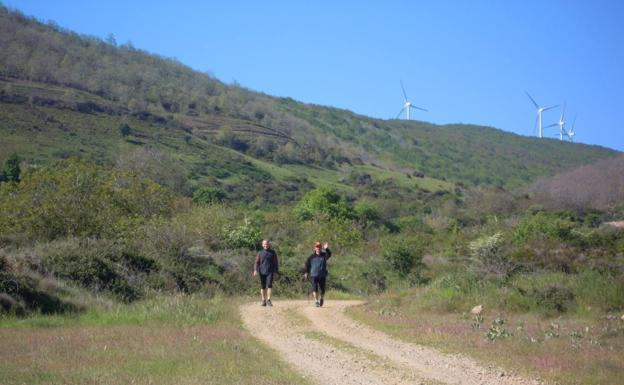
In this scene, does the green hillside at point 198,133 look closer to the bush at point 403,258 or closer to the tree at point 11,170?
the tree at point 11,170

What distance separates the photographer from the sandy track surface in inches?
361

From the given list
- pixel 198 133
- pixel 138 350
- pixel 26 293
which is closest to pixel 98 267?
pixel 26 293

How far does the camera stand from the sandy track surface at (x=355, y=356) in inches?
361

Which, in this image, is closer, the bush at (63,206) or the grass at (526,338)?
Result: the grass at (526,338)

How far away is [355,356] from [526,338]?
336 cm

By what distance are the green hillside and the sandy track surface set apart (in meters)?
45.8

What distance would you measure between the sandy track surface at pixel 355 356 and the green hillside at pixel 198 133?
45778mm

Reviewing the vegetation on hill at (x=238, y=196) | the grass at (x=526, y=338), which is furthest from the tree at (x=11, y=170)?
the grass at (x=526, y=338)

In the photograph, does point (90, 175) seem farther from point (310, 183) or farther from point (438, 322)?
point (310, 183)

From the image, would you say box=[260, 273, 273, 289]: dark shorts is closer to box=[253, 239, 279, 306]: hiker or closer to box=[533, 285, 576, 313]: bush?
box=[253, 239, 279, 306]: hiker

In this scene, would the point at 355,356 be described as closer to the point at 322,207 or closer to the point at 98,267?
the point at 98,267

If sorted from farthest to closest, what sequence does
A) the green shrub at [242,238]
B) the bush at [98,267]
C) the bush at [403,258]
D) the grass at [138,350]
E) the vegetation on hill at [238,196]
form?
the green shrub at [242,238] → the bush at [403,258] → the vegetation on hill at [238,196] → the bush at [98,267] → the grass at [138,350]

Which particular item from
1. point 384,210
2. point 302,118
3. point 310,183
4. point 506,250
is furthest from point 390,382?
point 302,118

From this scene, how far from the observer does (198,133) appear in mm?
98812
